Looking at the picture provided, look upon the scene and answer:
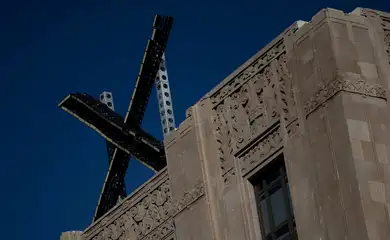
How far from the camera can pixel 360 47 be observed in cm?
3319

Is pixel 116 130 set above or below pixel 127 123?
below

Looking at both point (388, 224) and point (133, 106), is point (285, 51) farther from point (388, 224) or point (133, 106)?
point (133, 106)

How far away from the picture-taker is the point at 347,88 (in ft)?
106

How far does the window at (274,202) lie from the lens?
33.3m

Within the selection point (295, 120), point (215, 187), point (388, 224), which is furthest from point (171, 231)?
point (388, 224)

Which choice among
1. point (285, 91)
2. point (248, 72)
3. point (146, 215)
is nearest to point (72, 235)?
point (146, 215)

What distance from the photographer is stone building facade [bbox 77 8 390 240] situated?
104 ft

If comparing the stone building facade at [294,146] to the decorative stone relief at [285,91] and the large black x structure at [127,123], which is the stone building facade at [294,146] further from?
the large black x structure at [127,123]

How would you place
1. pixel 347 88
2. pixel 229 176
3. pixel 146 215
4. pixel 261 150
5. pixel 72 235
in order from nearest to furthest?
pixel 347 88
pixel 261 150
pixel 229 176
pixel 146 215
pixel 72 235

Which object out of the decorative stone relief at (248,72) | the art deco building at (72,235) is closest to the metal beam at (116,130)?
the art deco building at (72,235)

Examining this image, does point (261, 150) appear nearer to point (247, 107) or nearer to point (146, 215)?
point (247, 107)

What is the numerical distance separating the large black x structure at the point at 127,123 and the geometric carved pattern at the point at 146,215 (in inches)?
117

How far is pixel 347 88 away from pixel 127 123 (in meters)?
11.5

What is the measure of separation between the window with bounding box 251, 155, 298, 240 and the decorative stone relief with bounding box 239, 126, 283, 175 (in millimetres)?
237
